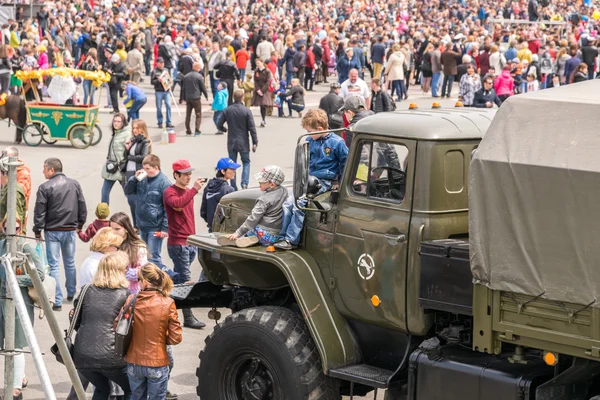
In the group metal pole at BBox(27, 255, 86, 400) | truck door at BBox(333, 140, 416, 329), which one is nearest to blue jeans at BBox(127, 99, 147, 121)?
truck door at BBox(333, 140, 416, 329)

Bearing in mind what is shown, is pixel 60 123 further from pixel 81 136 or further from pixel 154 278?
pixel 154 278

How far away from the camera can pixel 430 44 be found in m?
31.8

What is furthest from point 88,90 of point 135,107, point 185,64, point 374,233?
point 374,233

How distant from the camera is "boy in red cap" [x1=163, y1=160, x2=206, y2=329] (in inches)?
451

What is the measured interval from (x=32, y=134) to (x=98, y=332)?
14.2m

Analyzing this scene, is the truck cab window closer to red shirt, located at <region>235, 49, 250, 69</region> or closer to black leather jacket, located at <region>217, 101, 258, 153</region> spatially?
black leather jacket, located at <region>217, 101, 258, 153</region>

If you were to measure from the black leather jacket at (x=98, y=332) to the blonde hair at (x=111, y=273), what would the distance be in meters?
0.06

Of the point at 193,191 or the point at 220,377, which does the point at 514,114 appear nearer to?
the point at 220,377

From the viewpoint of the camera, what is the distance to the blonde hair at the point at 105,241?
30.5 feet

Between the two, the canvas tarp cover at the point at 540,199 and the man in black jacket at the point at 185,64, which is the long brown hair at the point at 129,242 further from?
the man in black jacket at the point at 185,64

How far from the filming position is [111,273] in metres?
8.35

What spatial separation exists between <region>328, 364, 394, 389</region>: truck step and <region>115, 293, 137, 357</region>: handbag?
1506 millimetres

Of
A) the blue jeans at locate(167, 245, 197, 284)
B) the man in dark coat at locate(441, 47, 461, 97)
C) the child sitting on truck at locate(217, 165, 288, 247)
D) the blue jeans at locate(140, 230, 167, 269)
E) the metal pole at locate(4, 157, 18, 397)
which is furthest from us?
the man in dark coat at locate(441, 47, 461, 97)

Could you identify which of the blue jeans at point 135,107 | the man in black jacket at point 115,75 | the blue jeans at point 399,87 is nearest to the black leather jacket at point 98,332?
the blue jeans at point 135,107
